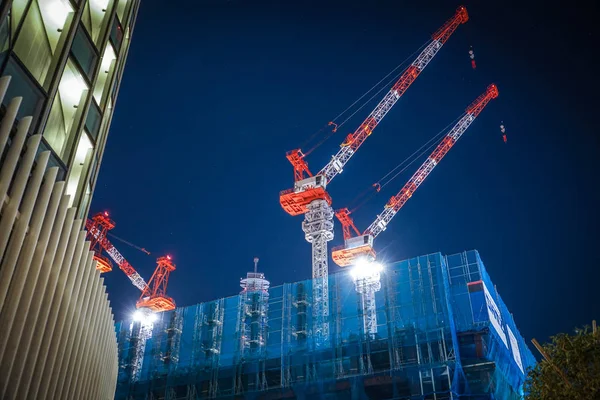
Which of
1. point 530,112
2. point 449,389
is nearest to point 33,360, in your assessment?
point 449,389

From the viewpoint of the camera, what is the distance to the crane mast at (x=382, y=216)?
68.7 metres

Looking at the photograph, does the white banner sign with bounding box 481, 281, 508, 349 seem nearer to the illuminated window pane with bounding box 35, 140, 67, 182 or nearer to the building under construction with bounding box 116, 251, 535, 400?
the building under construction with bounding box 116, 251, 535, 400

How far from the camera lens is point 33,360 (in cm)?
1059

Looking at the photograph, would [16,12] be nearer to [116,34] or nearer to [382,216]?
[116,34]

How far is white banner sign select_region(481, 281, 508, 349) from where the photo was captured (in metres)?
41.1

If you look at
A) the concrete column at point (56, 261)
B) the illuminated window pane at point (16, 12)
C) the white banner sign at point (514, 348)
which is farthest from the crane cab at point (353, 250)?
the illuminated window pane at point (16, 12)

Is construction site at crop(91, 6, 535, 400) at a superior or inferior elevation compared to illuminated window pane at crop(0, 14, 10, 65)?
superior

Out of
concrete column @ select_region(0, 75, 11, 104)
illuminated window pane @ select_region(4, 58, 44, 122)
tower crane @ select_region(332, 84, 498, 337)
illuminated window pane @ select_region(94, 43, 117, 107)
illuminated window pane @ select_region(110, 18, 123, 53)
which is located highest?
tower crane @ select_region(332, 84, 498, 337)

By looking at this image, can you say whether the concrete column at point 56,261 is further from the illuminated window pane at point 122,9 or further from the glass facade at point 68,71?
the illuminated window pane at point 122,9

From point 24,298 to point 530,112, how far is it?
16213 cm

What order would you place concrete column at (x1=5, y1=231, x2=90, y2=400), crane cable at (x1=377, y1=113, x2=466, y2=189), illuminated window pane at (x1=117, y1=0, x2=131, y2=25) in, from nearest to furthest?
1. concrete column at (x1=5, y1=231, x2=90, y2=400)
2. illuminated window pane at (x1=117, y1=0, x2=131, y2=25)
3. crane cable at (x1=377, y1=113, x2=466, y2=189)

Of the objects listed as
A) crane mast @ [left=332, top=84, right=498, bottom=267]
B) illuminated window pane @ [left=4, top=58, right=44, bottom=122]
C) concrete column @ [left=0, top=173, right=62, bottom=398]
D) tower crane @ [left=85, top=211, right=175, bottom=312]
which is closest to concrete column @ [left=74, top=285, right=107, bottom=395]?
concrete column @ [left=0, top=173, right=62, bottom=398]

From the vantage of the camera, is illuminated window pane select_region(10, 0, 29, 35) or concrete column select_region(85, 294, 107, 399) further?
concrete column select_region(85, 294, 107, 399)

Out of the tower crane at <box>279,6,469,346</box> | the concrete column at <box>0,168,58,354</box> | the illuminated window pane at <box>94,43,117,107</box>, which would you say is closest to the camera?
the concrete column at <box>0,168,58,354</box>
